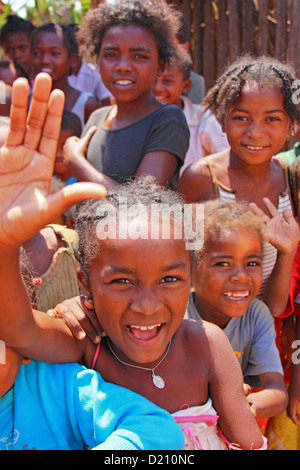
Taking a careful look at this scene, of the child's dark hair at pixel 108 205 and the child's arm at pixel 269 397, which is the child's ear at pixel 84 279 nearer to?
the child's dark hair at pixel 108 205

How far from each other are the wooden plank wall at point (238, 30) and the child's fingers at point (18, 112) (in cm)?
323

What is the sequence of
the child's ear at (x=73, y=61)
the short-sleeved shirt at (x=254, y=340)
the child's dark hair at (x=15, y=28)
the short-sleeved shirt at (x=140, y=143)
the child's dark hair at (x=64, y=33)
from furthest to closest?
1. the child's dark hair at (x=15, y=28)
2. the child's ear at (x=73, y=61)
3. the child's dark hair at (x=64, y=33)
4. the short-sleeved shirt at (x=140, y=143)
5. the short-sleeved shirt at (x=254, y=340)

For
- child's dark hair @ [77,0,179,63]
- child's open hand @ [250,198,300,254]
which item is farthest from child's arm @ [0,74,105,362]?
child's dark hair @ [77,0,179,63]

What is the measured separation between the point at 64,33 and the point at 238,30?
150cm

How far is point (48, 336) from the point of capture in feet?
4.90

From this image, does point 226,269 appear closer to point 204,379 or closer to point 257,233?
point 257,233

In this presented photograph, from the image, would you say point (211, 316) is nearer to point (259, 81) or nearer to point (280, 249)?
point (280, 249)

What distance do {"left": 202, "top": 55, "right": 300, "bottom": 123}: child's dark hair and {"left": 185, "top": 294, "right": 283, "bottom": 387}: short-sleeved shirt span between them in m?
0.99

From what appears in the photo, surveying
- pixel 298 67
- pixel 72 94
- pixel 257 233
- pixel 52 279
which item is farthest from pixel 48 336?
pixel 298 67

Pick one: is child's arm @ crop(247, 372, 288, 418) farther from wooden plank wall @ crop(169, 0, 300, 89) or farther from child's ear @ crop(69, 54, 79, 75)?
child's ear @ crop(69, 54, 79, 75)

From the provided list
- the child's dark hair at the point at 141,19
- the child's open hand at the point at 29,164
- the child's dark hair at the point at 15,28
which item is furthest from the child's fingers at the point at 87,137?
the child's dark hair at the point at 15,28

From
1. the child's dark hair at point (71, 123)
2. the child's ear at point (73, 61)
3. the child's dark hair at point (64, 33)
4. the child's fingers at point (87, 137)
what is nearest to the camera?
the child's fingers at point (87, 137)

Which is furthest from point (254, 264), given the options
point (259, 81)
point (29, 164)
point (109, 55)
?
point (109, 55)

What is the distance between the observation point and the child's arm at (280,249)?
2234 millimetres
